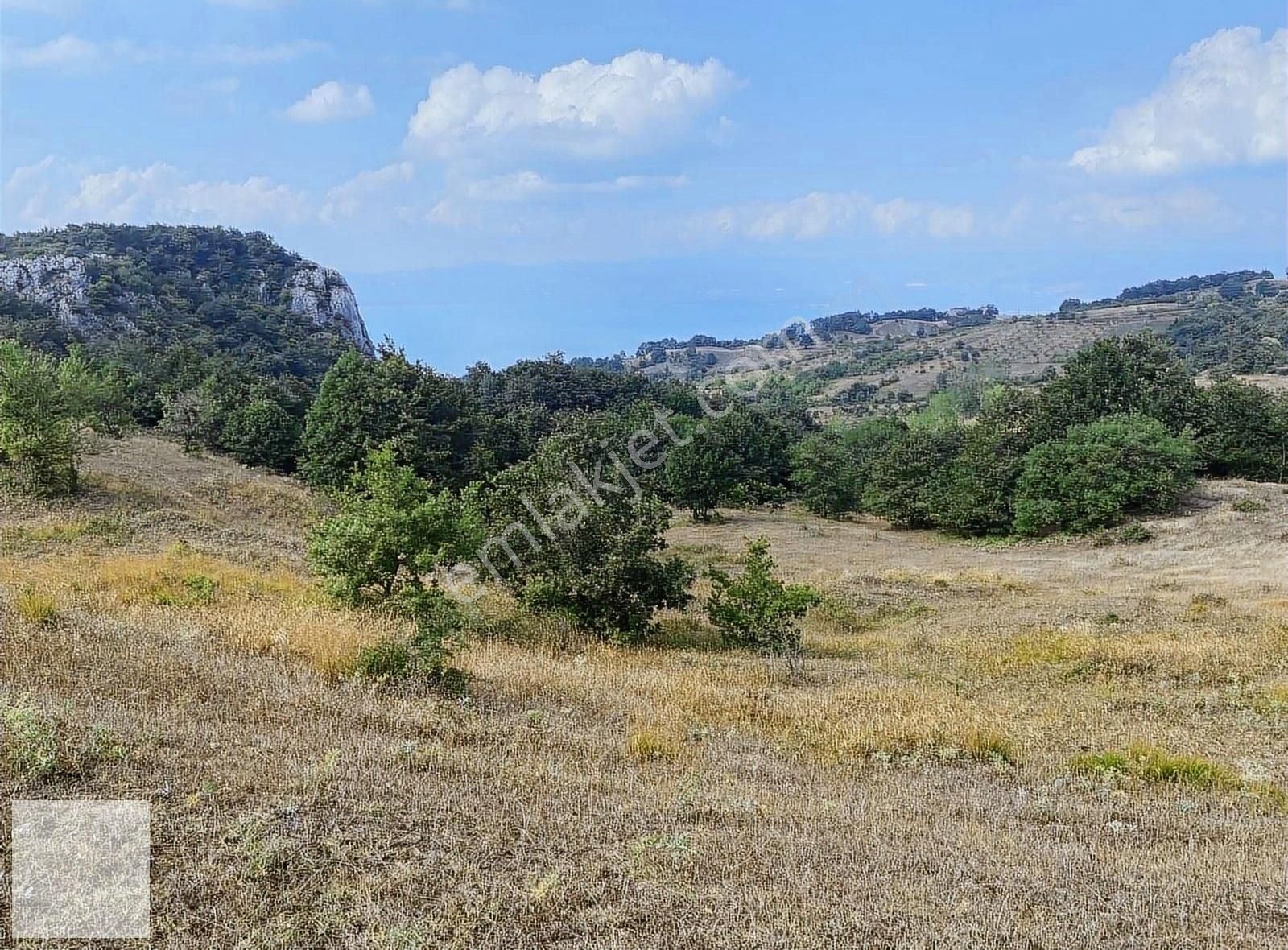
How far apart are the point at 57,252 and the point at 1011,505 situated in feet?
320

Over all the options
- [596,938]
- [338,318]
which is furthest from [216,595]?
[338,318]

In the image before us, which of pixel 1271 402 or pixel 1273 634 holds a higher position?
pixel 1271 402

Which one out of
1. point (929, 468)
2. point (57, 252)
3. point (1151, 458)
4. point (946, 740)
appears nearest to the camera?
point (946, 740)

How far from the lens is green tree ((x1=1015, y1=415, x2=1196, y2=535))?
3406 centimetres

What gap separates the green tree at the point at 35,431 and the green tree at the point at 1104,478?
3607 centimetres

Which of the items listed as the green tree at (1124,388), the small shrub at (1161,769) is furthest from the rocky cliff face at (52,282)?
the small shrub at (1161,769)

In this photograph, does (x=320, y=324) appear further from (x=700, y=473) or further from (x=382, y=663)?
(x=382, y=663)

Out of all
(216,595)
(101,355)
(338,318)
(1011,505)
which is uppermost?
(338,318)

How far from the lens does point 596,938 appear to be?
11.6ft

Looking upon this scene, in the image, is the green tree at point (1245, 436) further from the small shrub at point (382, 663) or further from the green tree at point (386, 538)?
the small shrub at point (382, 663)

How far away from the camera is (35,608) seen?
7.91m

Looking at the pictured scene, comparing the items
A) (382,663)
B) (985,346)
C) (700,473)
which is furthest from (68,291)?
(985,346)

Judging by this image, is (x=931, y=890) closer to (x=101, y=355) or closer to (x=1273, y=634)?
(x=1273, y=634)

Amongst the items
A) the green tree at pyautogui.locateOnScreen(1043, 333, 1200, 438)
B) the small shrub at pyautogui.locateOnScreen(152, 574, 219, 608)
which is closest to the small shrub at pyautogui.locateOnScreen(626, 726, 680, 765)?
the small shrub at pyautogui.locateOnScreen(152, 574, 219, 608)
